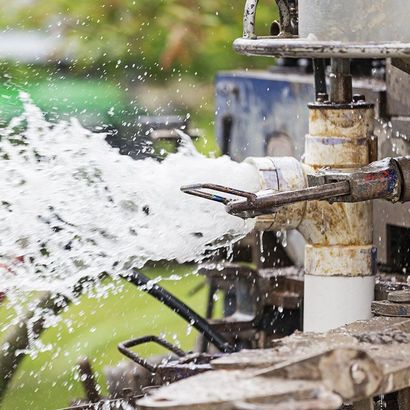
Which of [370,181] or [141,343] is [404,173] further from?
[141,343]

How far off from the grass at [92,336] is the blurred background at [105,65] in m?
0.01

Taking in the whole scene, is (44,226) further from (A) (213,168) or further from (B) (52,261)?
(A) (213,168)

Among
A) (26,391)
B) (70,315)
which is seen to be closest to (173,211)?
(26,391)

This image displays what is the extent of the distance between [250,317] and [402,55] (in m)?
1.51

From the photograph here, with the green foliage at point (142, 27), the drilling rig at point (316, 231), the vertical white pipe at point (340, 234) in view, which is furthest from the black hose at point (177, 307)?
the green foliage at point (142, 27)

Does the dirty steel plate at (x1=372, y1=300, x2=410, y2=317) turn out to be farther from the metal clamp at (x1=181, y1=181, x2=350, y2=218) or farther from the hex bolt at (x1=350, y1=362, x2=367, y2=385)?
the hex bolt at (x1=350, y1=362, x2=367, y2=385)

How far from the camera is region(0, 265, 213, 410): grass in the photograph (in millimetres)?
6520

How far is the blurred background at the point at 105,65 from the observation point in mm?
7133

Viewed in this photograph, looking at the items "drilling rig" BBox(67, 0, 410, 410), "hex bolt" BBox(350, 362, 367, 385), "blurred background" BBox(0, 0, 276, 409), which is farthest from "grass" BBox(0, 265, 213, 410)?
"hex bolt" BBox(350, 362, 367, 385)

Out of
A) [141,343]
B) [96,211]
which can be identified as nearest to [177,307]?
[141,343]

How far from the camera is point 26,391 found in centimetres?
662

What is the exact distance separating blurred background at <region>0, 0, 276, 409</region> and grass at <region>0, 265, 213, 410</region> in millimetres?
13

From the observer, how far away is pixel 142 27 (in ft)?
24.2

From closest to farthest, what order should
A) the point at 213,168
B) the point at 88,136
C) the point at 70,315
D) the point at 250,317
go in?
the point at 213,168, the point at 88,136, the point at 250,317, the point at 70,315
